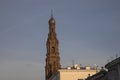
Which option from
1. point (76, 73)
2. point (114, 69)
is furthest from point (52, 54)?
point (114, 69)

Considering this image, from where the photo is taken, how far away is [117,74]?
57.6 metres

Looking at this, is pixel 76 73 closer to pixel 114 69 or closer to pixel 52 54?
pixel 52 54

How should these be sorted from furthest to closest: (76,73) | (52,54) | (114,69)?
(52,54), (76,73), (114,69)

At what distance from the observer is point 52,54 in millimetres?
124875

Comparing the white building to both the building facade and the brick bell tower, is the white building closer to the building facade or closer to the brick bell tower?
the brick bell tower

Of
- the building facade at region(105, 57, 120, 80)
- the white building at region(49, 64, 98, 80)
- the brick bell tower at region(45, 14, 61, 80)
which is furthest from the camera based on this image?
the brick bell tower at region(45, 14, 61, 80)

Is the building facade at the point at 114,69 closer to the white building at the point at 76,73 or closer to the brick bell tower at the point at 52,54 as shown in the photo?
the white building at the point at 76,73

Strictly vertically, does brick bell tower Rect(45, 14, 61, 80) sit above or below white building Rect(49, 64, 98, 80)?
above

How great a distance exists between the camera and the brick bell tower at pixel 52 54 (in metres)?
124

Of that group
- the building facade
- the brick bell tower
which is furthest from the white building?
the building facade

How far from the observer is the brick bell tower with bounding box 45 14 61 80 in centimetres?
12444

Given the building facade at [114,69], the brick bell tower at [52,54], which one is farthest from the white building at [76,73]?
the building facade at [114,69]

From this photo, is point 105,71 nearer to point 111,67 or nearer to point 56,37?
point 111,67

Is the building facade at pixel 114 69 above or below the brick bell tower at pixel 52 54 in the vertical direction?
below
